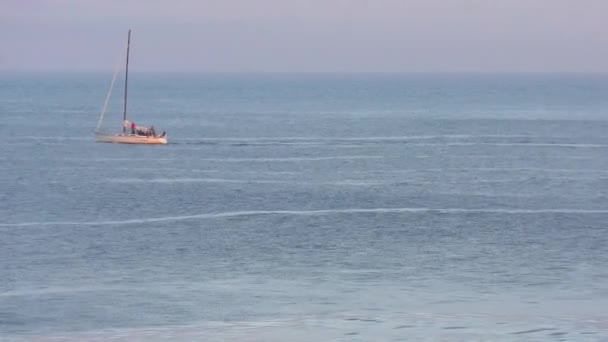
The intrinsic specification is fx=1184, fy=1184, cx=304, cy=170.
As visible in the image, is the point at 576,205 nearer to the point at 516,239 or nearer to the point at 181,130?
the point at 516,239

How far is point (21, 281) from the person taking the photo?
110ft

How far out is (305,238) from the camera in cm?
4294

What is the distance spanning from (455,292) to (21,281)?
12.2 meters

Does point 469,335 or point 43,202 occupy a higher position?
point 469,335

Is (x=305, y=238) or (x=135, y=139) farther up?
(x=305, y=238)

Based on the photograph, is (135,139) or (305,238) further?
(135,139)

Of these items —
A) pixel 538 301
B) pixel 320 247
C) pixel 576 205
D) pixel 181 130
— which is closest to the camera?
pixel 538 301

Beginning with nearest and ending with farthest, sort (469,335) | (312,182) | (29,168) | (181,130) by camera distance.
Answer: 1. (469,335)
2. (312,182)
3. (29,168)
4. (181,130)

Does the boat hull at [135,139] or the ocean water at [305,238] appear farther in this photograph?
the boat hull at [135,139]

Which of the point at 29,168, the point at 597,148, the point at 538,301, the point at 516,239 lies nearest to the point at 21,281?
the point at 538,301

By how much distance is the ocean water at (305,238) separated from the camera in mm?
24359

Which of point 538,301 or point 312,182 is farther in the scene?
point 312,182

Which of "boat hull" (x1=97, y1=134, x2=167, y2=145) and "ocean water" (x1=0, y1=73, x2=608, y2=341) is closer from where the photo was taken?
"ocean water" (x1=0, y1=73, x2=608, y2=341)

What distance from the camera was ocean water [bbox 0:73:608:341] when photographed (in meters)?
24.4
